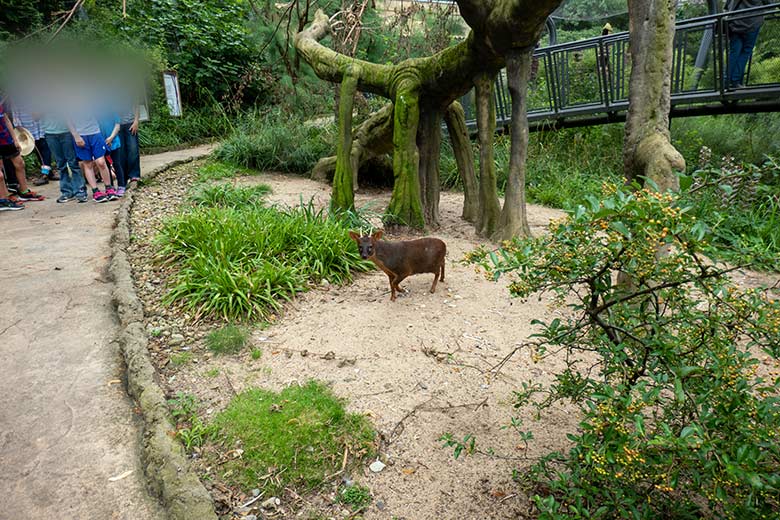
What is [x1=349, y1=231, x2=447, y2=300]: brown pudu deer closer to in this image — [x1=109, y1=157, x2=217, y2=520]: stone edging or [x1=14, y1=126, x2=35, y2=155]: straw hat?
[x1=109, y1=157, x2=217, y2=520]: stone edging

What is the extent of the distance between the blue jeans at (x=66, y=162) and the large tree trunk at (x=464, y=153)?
535 cm

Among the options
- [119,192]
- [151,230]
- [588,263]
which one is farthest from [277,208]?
[588,263]

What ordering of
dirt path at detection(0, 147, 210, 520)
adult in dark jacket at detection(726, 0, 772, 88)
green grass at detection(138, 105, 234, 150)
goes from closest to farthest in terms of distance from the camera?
dirt path at detection(0, 147, 210, 520) < adult in dark jacket at detection(726, 0, 772, 88) < green grass at detection(138, 105, 234, 150)

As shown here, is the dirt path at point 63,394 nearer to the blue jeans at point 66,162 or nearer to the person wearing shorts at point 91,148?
the person wearing shorts at point 91,148

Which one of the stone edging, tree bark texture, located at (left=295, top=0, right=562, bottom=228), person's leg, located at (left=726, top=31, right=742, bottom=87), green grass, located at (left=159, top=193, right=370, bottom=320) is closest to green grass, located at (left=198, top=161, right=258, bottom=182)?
tree bark texture, located at (left=295, top=0, right=562, bottom=228)

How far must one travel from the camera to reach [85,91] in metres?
6.26

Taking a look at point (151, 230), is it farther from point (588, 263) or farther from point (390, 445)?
point (588, 263)

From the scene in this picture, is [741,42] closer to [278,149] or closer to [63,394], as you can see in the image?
[278,149]

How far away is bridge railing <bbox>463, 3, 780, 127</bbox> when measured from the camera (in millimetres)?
7365

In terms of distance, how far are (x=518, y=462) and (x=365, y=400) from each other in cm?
101

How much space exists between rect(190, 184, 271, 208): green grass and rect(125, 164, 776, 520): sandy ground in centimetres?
183

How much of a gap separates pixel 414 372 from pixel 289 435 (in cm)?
102

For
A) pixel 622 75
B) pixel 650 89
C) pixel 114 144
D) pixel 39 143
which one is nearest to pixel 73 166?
pixel 114 144

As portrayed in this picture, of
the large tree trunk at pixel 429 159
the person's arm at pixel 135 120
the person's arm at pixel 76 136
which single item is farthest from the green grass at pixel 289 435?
the person's arm at pixel 135 120
